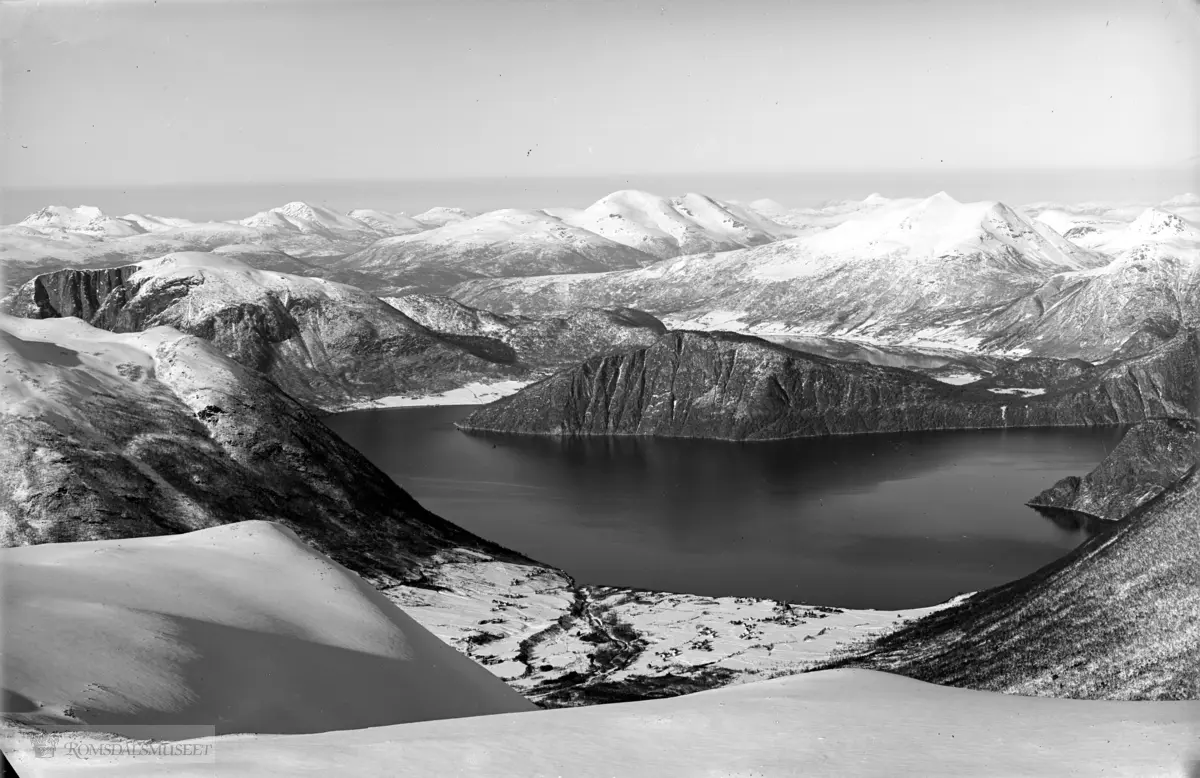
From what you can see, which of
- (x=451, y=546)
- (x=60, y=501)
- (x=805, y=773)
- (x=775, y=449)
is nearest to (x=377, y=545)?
(x=451, y=546)

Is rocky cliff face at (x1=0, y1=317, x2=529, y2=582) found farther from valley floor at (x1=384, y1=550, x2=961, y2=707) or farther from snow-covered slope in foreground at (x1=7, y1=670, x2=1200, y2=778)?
snow-covered slope in foreground at (x1=7, y1=670, x2=1200, y2=778)

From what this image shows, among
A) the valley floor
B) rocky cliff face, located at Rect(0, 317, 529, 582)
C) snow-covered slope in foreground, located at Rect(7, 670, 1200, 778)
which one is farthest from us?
rocky cliff face, located at Rect(0, 317, 529, 582)

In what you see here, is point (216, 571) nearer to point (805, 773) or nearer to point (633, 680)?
point (805, 773)

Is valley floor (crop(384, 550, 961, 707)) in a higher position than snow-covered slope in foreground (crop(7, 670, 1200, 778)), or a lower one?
lower

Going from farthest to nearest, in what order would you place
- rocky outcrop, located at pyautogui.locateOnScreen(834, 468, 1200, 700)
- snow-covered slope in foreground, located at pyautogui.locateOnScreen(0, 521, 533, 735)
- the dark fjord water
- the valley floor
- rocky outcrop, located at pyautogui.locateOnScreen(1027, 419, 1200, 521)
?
1. rocky outcrop, located at pyautogui.locateOnScreen(1027, 419, 1200, 521)
2. the dark fjord water
3. the valley floor
4. rocky outcrop, located at pyautogui.locateOnScreen(834, 468, 1200, 700)
5. snow-covered slope in foreground, located at pyautogui.locateOnScreen(0, 521, 533, 735)

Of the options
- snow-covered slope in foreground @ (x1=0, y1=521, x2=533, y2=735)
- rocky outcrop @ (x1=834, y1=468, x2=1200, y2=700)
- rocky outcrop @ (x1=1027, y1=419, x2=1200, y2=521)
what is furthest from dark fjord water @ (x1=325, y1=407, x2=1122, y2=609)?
snow-covered slope in foreground @ (x1=0, y1=521, x2=533, y2=735)

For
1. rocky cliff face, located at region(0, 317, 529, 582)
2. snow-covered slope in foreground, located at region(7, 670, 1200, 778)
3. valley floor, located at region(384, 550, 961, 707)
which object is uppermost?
snow-covered slope in foreground, located at region(7, 670, 1200, 778)

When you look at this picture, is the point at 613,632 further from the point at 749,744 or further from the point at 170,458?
the point at 749,744
